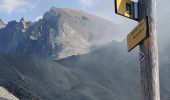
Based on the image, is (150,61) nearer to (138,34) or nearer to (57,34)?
(138,34)

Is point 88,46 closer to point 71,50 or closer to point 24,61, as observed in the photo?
point 71,50

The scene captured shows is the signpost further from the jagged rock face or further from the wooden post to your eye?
the jagged rock face

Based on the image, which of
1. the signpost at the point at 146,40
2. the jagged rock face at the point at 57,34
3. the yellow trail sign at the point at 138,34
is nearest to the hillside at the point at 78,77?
the jagged rock face at the point at 57,34

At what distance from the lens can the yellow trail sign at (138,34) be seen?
6031 millimetres

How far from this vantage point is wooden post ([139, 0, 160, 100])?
611cm

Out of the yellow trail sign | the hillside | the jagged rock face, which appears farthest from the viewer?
the jagged rock face

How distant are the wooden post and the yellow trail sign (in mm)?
107

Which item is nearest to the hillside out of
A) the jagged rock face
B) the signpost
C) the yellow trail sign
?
the jagged rock face

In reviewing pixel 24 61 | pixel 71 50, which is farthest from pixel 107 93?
pixel 71 50

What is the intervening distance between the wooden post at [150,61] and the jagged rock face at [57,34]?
4860 inches

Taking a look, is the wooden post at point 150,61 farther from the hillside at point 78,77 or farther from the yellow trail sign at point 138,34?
A: the hillside at point 78,77

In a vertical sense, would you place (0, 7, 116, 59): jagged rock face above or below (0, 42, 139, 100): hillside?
below

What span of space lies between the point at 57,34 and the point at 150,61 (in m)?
137

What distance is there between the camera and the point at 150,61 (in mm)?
6168
